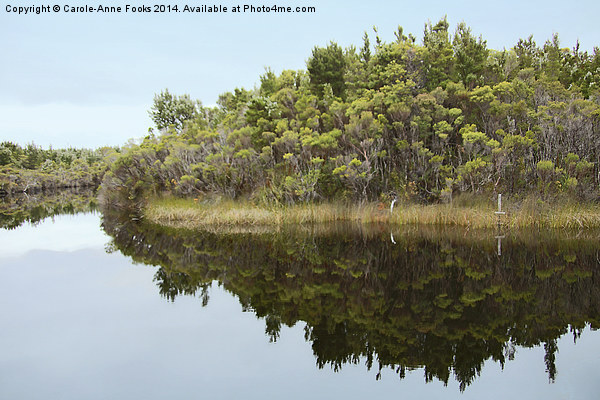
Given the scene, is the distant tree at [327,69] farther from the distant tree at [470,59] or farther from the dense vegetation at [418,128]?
the distant tree at [470,59]

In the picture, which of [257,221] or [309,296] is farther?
[257,221]

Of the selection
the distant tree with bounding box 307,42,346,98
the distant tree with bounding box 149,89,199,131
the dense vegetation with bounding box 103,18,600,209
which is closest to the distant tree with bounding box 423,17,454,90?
the dense vegetation with bounding box 103,18,600,209

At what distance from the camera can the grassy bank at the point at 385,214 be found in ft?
49.6

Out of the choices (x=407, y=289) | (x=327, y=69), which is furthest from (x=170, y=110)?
(x=407, y=289)

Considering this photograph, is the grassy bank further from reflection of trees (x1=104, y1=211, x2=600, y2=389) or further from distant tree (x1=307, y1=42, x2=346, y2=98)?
distant tree (x1=307, y1=42, x2=346, y2=98)

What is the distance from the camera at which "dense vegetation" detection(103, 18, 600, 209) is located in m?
16.8

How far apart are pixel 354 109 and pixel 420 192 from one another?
5276 millimetres

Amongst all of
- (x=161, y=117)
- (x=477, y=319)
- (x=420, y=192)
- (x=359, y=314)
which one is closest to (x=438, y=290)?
(x=477, y=319)

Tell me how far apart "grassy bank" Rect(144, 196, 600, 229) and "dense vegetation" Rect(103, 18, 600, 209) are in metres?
0.83

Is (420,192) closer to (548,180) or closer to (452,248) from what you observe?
(548,180)

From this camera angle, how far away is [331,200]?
788 inches

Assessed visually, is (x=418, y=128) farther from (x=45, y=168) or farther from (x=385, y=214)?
(x=45, y=168)

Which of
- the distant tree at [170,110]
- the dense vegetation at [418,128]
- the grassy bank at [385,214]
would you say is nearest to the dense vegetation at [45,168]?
the distant tree at [170,110]

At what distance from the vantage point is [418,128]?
1856 centimetres
